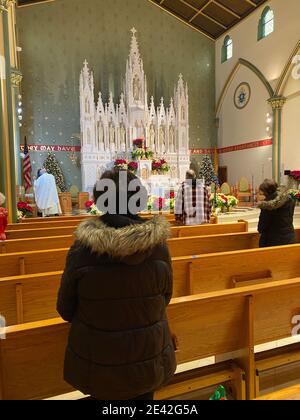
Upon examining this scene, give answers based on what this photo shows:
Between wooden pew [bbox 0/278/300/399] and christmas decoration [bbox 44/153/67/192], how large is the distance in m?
12.3

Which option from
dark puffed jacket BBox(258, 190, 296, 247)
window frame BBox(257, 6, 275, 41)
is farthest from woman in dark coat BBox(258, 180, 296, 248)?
window frame BBox(257, 6, 275, 41)

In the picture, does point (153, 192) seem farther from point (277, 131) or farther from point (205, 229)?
point (205, 229)

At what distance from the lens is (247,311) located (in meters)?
2.11

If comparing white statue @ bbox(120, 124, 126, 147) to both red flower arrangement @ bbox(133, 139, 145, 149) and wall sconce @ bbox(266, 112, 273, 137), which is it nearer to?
red flower arrangement @ bbox(133, 139, 145, 149)

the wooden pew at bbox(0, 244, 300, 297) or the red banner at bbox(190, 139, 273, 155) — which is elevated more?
the red banner at bbox(190, 139, 273, 155)

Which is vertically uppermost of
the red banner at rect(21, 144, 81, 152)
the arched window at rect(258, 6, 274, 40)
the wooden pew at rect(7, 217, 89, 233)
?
the arched window at rect(258, 6, 274, 40)

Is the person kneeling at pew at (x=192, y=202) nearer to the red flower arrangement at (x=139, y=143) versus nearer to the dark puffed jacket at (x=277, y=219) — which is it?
the dark puffed jacket at (x=277, y=219)

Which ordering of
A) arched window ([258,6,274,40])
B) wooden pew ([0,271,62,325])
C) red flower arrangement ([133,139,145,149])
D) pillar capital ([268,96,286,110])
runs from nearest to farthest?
1. wooden pew ([0,271,62,325])
2. red flower arrangement ([133,139,145,149])
3. pillar capital ([268,96,286,110])
4. arched window ([258,6,274,40])

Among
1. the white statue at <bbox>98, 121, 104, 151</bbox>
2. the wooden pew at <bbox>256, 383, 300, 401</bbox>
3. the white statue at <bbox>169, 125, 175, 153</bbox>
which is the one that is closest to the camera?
the wooden pew at <bbox>256, 383, 300, 401</bbox>

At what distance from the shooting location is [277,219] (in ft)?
12.0

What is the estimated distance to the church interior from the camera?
145cm

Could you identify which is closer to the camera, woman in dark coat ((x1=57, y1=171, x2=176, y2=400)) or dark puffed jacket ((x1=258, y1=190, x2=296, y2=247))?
woman in dark coat ((x1=57, y1=171, x2=176, y2=400))

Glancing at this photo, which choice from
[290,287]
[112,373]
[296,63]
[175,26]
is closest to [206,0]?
[175,26]

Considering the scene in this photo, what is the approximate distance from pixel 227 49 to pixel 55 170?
9.58 metres
